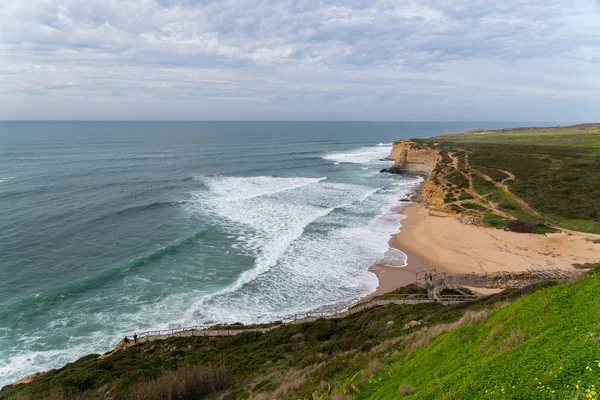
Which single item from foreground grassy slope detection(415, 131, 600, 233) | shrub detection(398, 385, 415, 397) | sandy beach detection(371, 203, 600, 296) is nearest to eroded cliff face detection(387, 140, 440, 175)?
→ foreground grassy slope detection(415, 131, 600, 233)

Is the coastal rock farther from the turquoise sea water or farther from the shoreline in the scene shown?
the shoreline

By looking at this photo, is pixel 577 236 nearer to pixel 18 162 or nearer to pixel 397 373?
pixel 397 373

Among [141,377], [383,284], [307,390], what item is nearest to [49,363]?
[141,377]

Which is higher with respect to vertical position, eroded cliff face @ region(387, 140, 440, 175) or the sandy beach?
eroded cliff face @ region(387, 140, 440, 175)

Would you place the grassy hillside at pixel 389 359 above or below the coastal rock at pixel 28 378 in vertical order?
above

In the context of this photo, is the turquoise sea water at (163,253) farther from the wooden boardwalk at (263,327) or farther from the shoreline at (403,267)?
the wooden boardwalk at (263,327)

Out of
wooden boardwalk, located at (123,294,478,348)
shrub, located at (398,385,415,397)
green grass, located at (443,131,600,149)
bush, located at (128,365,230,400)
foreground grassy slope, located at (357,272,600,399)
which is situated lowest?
wooden boardwalk, located at (123,294,478,348)

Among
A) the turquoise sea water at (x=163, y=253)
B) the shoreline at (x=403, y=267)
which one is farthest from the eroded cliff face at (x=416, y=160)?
the shoreline at (x=403, y=267)
